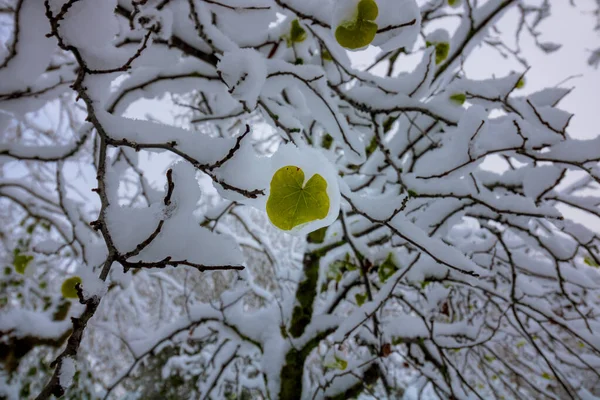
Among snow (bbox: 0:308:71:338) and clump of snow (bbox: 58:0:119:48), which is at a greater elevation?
clump of snow (bbox: 58:0:119:48)

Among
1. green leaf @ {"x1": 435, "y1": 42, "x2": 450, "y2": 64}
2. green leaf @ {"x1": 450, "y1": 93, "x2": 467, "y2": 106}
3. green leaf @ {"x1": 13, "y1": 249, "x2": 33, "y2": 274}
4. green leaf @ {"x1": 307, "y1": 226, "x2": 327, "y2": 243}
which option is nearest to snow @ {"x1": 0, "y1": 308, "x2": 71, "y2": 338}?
green leaf @ {"x1": 13, "y1": 249, "x2": 33, "y2": 274}

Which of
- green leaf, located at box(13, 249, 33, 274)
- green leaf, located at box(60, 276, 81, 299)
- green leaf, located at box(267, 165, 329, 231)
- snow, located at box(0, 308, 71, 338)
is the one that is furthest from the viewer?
snow, located at box(0, 308, 71, 338)

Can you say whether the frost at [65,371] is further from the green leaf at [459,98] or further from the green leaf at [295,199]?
the green leaf at [459,98]

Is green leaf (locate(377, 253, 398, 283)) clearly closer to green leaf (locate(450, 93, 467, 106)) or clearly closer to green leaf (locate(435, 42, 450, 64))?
green leaf (locate(450, 93, 467, 106))

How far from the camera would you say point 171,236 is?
2.07ft

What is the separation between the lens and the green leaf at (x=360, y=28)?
2.62ft

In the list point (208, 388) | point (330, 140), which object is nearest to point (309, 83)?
point (330, 140)

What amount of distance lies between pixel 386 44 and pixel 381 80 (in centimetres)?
44

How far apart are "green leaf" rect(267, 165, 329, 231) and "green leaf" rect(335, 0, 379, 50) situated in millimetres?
403

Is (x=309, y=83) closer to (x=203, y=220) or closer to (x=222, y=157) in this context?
(x=222, y=157)

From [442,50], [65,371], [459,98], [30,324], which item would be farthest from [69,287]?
[442,50]

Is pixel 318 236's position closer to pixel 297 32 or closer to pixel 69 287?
pixel 297 32

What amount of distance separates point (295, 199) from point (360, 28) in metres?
0.49

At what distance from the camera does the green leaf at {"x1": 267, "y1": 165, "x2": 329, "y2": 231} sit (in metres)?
Result: 0.66
